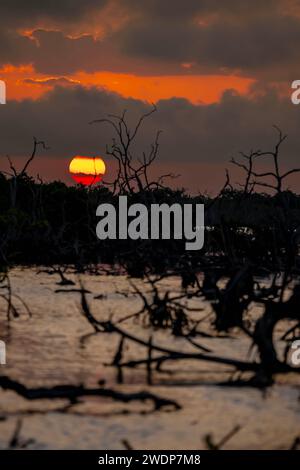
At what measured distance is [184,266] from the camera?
13945 mm

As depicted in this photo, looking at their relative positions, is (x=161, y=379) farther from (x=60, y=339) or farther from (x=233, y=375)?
(x=60, y=339)

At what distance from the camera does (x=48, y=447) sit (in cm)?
621

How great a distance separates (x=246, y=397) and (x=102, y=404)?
1.16m

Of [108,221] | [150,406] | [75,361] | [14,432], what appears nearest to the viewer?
[14,432]

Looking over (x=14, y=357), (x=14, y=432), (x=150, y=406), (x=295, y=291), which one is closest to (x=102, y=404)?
(x=150, y=406)

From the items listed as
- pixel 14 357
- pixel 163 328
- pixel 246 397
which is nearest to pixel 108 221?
pixel 163 328

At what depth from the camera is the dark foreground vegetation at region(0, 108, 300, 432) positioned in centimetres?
809

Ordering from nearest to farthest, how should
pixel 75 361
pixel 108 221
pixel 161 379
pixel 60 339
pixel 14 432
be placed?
pixel 14 432 → pixel 161 379 → pixel 75 361 → pixel 60 339 → pixel 108 221

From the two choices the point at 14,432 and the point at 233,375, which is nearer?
the point at 14,432

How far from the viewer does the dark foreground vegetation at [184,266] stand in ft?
26.6

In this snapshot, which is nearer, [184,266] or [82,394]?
[82,394]
